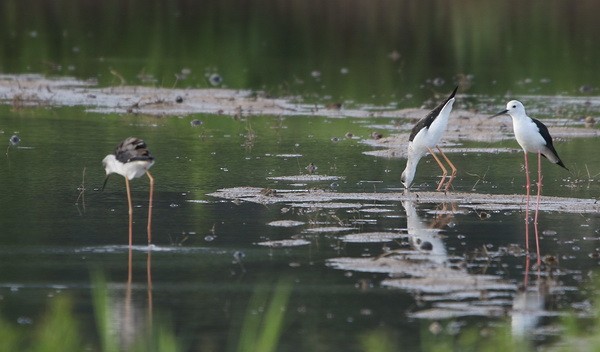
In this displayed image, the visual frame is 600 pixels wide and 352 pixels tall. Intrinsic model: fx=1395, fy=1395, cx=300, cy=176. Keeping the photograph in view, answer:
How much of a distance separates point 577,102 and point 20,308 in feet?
50.1

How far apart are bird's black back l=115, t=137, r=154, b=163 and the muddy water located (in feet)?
1.92

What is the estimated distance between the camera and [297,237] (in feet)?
36.3

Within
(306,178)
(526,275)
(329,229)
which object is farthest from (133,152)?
(526,275)

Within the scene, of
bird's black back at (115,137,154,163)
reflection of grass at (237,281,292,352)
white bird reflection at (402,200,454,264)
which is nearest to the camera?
reflection of grass at (237,281,292,352)

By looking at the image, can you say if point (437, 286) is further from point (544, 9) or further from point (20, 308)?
point (544, 9)

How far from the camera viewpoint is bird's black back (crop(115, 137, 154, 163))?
11.2 metres

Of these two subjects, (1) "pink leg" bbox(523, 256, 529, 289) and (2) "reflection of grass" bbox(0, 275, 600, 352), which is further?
(1) "pink leg" bbox(523, 256, 529, 289)

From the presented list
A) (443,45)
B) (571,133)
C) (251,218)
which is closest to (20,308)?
(251,218)

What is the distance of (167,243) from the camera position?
1080 cm

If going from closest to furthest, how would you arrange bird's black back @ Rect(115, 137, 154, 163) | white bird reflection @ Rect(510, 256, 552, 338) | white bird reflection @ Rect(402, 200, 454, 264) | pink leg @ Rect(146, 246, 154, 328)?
white bird reflection @ Rect(510, 256, 552, 338) → pink leg @ Rect(146, 246, 154, 328) → white bird reflection @ Rect(402, 200, 454, 264) → bird's black back @ Rect(115, 137, 154, 163)

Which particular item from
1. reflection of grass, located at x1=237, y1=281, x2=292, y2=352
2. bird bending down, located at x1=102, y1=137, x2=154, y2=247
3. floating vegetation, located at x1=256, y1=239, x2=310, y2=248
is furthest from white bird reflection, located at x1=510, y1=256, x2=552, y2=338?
bird bending down, located at x1=102, y1=137, x2=154, y2=247

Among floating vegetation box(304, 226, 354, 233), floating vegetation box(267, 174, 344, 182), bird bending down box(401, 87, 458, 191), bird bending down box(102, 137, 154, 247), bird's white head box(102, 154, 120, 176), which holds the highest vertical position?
bird bending down box(401, 87, 458, 191)

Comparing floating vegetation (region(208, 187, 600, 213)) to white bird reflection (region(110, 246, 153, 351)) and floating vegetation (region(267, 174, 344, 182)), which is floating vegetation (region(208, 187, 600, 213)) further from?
white bird reflection (region(110, 246, 153, 351))

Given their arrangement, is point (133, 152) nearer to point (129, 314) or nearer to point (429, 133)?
point (129, 314)
